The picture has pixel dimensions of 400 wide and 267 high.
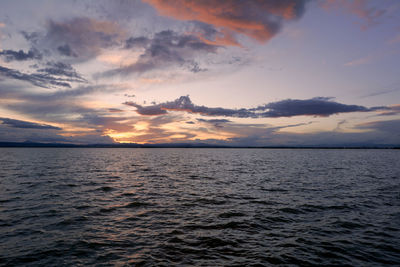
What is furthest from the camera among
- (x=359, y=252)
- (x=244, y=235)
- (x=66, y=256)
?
(x=244, y=235)

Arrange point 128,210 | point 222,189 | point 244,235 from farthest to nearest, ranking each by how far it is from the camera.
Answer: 1. point 222,189
2. point 128,210
3. point 244,235

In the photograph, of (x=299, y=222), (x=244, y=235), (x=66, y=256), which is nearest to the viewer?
(x=66, y=256)

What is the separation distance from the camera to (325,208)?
759 inches

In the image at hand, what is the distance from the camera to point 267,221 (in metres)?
15.8

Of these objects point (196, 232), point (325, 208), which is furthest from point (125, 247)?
point (325, 208)

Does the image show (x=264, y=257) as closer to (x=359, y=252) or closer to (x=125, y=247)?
(x=359, y=252)

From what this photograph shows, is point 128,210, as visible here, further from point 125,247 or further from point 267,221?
point 267,221

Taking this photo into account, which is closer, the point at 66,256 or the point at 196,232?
the point at 66,256

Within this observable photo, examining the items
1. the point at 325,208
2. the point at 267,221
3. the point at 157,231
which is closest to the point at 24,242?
the point at 157,231

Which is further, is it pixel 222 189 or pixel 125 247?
pixel 222 189

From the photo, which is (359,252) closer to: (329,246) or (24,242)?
(329,246)

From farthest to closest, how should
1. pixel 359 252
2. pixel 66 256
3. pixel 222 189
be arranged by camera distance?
pixel 222 189, pixel 359 252, pixel 66 256

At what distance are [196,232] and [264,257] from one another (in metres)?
4.61

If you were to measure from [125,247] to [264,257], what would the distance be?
7.32 m
